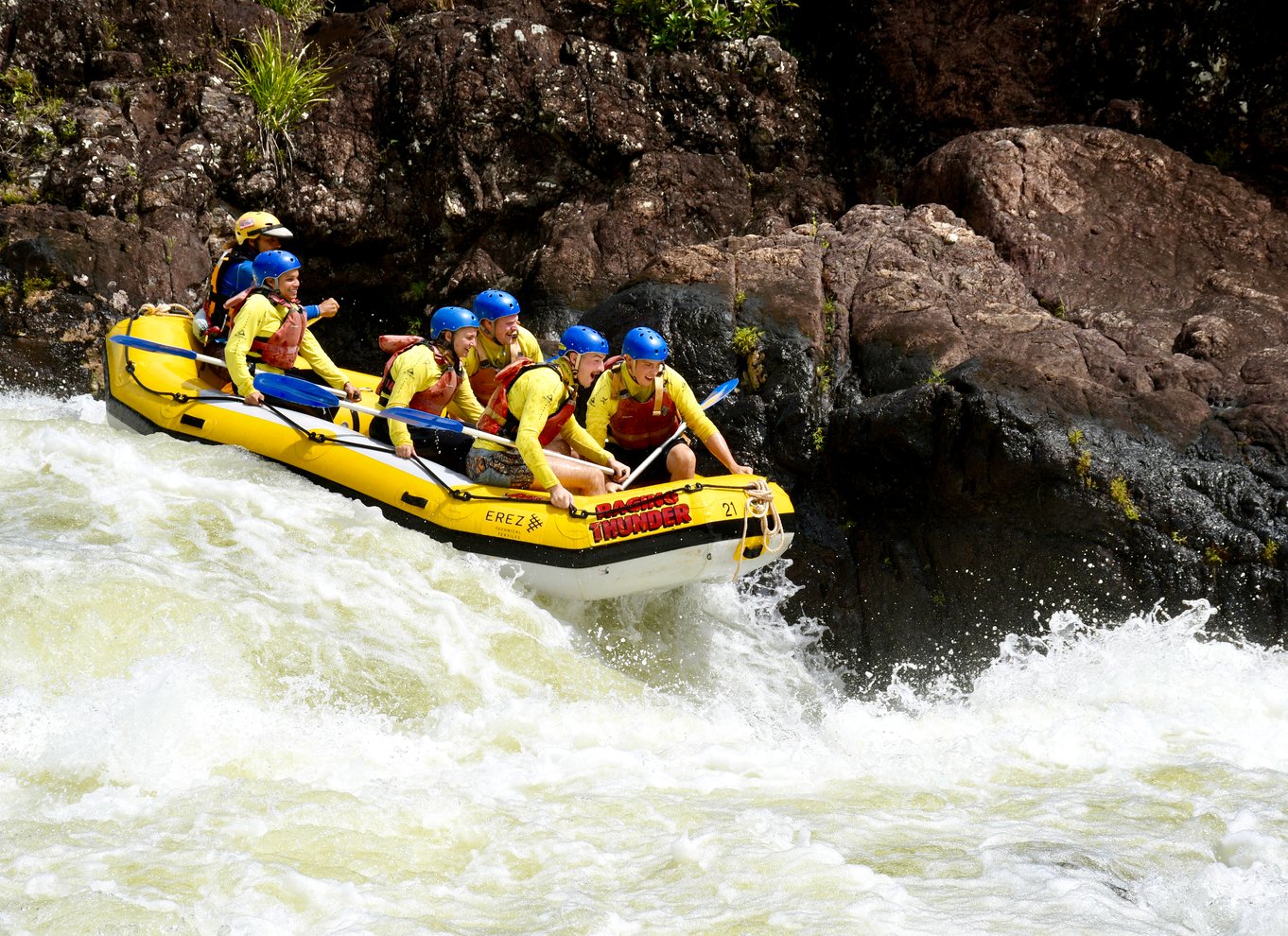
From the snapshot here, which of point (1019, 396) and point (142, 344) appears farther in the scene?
point (142, 344)

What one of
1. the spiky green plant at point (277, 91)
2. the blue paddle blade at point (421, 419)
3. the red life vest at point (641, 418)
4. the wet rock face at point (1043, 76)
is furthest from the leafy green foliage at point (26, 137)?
the wet rock face at point (1043, 76)

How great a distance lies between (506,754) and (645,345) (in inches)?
106

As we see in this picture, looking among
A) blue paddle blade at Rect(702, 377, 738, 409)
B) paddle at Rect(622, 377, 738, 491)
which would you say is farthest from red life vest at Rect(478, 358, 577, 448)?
blue paddle blade at Rect(702, 377, 738, 409)

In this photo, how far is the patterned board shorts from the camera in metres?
6.79

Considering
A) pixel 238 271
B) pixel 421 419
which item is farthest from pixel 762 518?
pixel 238 271

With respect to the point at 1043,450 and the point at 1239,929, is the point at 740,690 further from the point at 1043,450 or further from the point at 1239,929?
the point at 1239,929

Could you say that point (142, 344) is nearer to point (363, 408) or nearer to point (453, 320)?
point (363, 408)

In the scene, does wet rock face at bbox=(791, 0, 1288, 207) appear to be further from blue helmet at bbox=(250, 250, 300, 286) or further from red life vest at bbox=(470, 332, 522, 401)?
blue helmet at bbox=(250, 250, 300, 286)

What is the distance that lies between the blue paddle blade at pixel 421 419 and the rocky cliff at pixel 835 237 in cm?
179

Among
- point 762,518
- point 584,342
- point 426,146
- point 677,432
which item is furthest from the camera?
point 426,146

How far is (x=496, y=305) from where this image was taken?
7375 millimetres

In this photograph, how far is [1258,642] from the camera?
618 cm

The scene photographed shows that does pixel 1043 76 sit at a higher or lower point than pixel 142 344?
higher

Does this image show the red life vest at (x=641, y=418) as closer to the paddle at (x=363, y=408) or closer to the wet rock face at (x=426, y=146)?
the paddle at (x=363, y=408)
